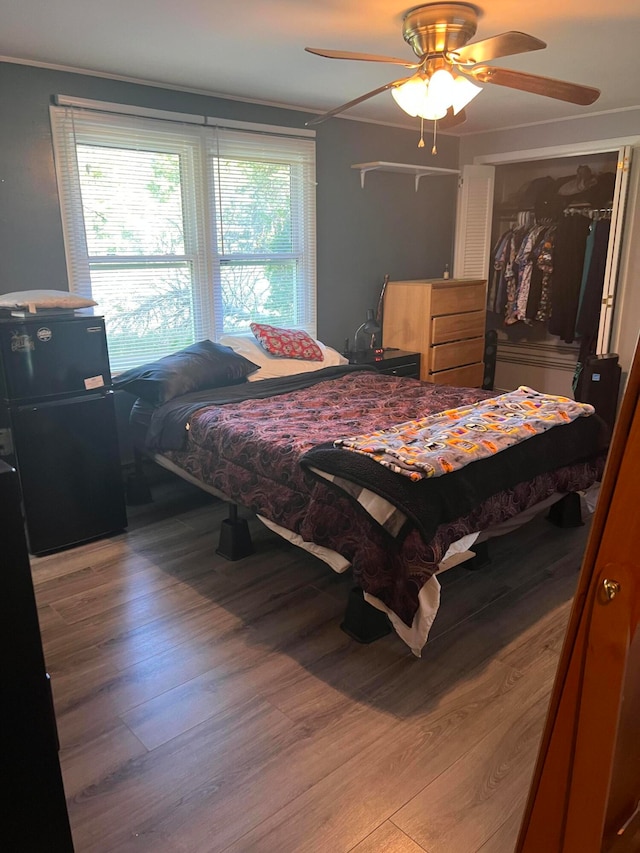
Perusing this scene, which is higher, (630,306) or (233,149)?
(233,149)

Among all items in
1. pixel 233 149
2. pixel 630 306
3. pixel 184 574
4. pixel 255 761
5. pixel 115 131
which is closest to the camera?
pixel 255 761

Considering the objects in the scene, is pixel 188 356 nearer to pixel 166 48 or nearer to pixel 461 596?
pixel 166 48

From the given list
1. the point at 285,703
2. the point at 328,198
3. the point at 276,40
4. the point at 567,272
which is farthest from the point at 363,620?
the point at 567,272

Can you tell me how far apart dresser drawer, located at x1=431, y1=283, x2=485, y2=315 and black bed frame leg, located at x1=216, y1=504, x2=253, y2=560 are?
101 inches

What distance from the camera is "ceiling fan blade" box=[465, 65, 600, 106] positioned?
8.06 feet

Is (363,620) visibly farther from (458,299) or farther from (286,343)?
(458,299)

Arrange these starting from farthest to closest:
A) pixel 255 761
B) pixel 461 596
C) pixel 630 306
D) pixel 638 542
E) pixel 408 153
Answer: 1. pixel 408 153
2. pixel 630 306
3. pixel 461 596
4. pixel 255 761
5. pixel 638 542

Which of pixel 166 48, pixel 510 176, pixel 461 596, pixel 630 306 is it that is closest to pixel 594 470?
pixel 461 596

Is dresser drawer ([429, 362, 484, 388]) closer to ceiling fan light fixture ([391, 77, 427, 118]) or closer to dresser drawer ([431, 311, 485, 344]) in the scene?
dresser drawer ([431, 311, 485, 344])

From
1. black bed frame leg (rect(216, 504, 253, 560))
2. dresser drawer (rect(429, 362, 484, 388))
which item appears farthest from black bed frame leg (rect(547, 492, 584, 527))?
dresser drawer (rect(429, 362, 484, 388))

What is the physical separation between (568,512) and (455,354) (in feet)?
6.63

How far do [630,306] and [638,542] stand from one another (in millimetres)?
4615

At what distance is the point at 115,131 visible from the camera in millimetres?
3533

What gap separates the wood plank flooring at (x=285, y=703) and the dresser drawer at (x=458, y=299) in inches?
91.5
